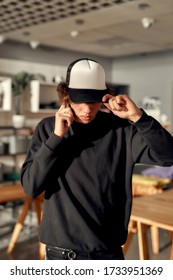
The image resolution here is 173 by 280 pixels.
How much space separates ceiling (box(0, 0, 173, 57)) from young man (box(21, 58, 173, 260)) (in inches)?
113

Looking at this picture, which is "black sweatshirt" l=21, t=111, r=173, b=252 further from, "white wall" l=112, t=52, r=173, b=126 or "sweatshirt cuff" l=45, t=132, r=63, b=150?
"white wall" l=112, t=52, r=173, b=126

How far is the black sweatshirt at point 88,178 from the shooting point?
1.11 metres

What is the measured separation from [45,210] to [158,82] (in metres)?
6.36

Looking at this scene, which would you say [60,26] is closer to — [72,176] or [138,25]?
[138,25]

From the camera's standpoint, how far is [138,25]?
488cm

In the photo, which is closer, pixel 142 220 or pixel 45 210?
pixel 45 210

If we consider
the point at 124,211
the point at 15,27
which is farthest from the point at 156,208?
the point at 15,27

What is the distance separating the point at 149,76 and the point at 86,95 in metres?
6.49

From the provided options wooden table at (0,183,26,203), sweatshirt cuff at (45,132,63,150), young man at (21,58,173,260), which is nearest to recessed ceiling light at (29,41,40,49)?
wooden table at (0,183,26,203)

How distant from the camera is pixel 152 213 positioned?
232 cm

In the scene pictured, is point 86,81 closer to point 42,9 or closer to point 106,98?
point 106,98

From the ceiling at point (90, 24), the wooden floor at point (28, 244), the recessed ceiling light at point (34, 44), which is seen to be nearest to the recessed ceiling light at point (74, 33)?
the ceiling at point (90, 24)

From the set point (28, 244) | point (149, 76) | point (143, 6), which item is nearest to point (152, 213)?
point (28, 244)

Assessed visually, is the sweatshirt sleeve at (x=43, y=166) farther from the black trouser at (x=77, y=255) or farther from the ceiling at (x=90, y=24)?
the ceiling at (x=90, y=24)
